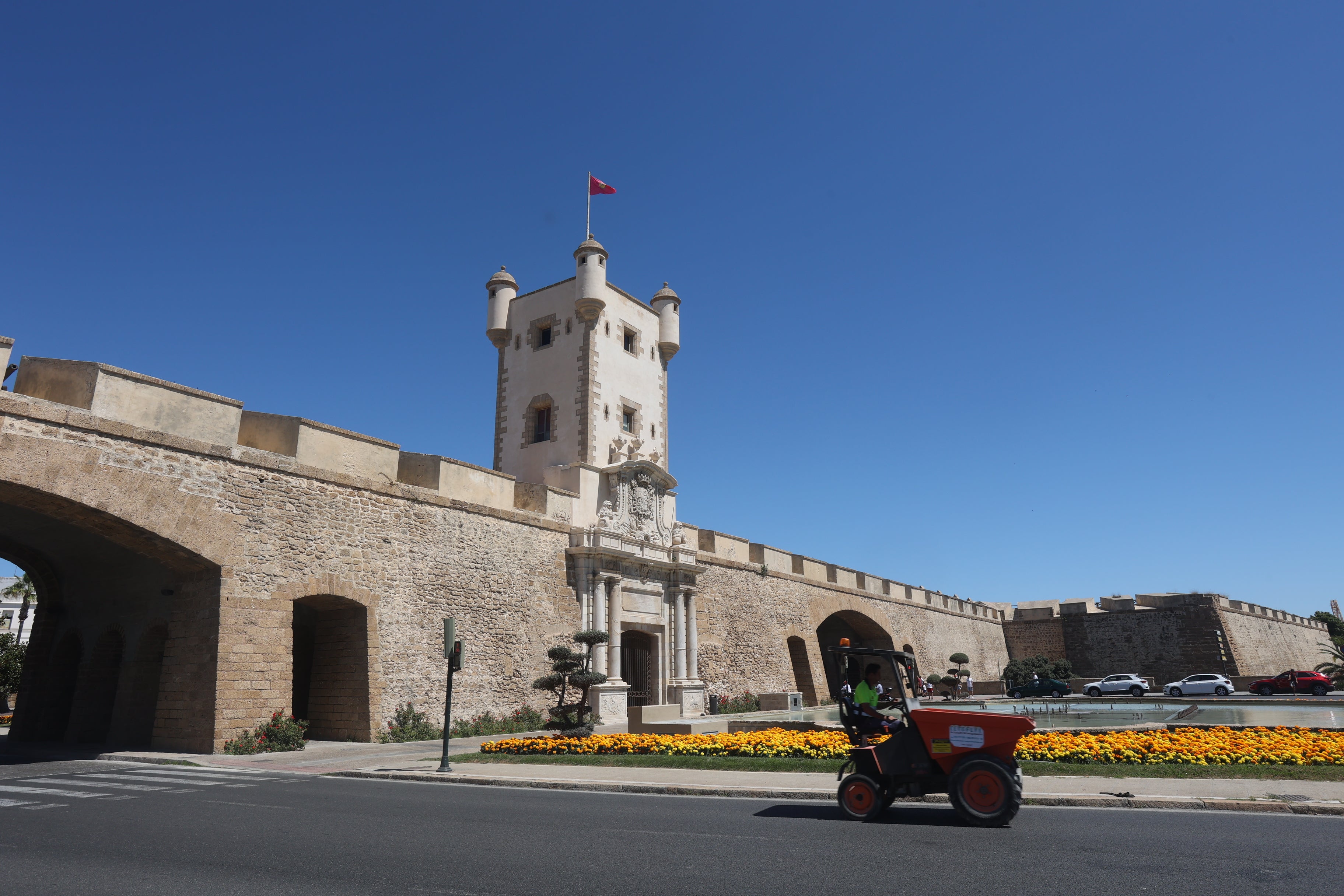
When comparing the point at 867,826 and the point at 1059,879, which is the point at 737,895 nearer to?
the point at 1059,879

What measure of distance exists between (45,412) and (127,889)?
11.1 metres

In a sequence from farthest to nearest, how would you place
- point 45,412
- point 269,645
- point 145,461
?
point 269,645 < point 145,461 < point 45,412

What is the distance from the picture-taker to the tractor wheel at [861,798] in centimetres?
799

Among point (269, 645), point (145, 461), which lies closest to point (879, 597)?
point (269, 645)

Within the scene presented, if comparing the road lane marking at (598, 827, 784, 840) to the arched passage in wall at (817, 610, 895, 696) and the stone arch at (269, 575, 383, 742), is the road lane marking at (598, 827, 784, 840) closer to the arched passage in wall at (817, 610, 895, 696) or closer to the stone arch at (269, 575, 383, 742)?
the stone arch at (269, 575, 383, 742)

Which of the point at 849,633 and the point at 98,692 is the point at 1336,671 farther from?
the point at 98,692

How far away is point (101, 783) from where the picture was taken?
11.2m

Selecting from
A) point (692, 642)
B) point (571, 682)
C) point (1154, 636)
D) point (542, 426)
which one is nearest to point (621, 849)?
point (571, 682)

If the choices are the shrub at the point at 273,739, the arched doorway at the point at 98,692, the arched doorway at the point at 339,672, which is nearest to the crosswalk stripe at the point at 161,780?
the shrub at the point at 273,739

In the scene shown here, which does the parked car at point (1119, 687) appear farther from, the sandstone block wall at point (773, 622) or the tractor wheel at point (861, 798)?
the tractor wheel at point (861, 798)

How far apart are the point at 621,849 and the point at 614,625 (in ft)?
58.1

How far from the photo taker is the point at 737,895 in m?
5.23

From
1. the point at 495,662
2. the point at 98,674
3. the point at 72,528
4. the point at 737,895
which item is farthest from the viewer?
the point at 495,662

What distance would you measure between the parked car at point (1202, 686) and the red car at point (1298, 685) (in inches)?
50.9
